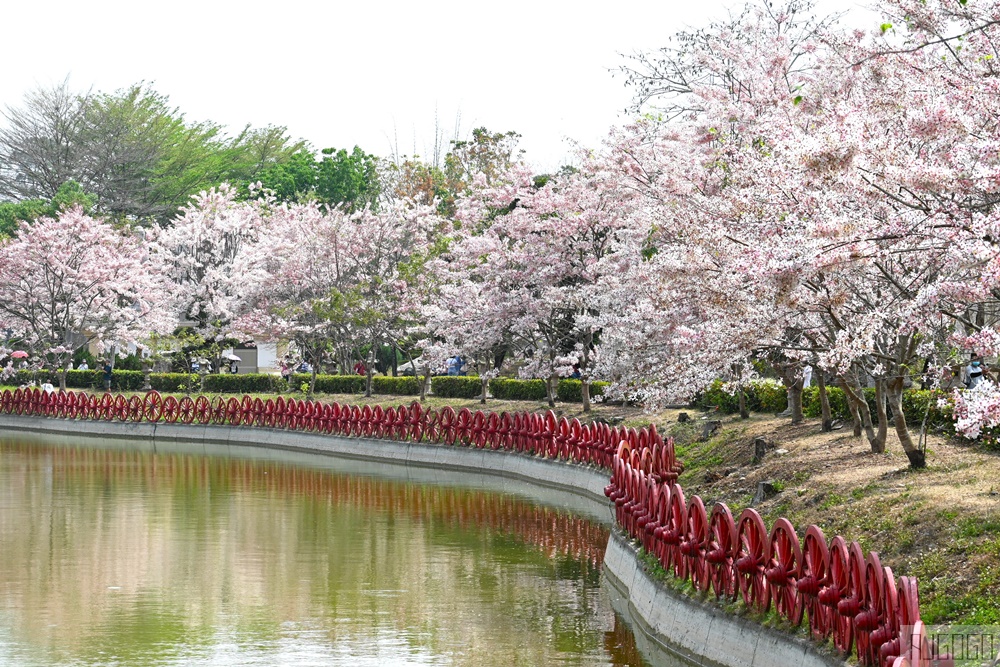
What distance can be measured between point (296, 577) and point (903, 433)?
845 cm

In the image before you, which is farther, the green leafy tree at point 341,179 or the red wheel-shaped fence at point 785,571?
the green leafy tree at point 341,179

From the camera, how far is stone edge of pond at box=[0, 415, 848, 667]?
12.6 metres

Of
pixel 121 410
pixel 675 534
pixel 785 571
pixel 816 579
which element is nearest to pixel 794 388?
pixel 675 534

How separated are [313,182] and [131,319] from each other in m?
34.0

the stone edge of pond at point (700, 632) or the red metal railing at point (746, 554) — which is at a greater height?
the red metal railing at point (746, 554)

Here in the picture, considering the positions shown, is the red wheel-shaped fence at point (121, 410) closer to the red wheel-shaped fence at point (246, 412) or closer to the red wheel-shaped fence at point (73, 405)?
the red wheel-shaped fence at point (73, 405)

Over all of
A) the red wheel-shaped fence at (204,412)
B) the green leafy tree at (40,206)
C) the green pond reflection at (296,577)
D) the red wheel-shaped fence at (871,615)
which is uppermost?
the green leafy tree at (40,206)

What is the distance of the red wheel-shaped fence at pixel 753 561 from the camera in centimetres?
1271

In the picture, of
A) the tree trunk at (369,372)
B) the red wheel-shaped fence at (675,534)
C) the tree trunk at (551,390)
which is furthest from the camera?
the tree trunk at (369,372)

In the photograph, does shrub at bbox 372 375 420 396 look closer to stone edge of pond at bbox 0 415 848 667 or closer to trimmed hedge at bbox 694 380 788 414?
stone edge of pond at bbox 0 415 848 667

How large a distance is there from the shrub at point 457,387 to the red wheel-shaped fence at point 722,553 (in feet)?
99.7

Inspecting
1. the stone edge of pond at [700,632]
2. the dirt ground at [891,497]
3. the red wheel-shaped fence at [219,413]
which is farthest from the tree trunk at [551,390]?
the stone edge of pond at [700,632]

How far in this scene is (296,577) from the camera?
64.4 ft

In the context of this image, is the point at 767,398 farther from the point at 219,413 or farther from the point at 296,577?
the point at 219,413
